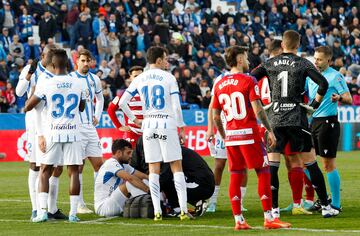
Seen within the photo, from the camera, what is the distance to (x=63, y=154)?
1393 centimetres

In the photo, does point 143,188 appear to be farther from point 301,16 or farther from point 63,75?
point 301,16

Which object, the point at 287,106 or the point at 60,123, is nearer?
the point at 60,123

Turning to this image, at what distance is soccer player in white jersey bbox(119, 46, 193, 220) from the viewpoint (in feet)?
45.8

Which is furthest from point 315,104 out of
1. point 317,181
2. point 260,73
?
point 317,181

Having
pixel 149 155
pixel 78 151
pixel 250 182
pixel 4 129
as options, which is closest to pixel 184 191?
pixel 149 155

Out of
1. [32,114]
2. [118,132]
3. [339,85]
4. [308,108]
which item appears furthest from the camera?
[118,132]

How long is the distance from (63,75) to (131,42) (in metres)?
22.6

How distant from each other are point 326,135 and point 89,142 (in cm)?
379

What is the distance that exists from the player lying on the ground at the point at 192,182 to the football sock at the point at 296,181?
1.19 metres

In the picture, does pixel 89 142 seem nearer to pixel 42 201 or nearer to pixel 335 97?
pixel 42 201

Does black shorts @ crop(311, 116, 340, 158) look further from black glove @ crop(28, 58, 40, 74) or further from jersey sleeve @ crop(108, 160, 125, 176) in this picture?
black glove @ crop(28, 58, 40, 74)

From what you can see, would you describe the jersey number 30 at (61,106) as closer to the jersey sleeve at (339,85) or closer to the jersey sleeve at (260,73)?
the jersey sleeve at (260,73)

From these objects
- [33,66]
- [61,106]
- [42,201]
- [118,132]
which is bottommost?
[42,201]

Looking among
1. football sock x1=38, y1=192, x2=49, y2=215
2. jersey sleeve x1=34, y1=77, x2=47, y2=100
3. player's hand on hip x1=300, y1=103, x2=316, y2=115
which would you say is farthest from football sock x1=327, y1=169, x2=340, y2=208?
jersey sleeve x1=34, y1=77, x2=47, y2=100
